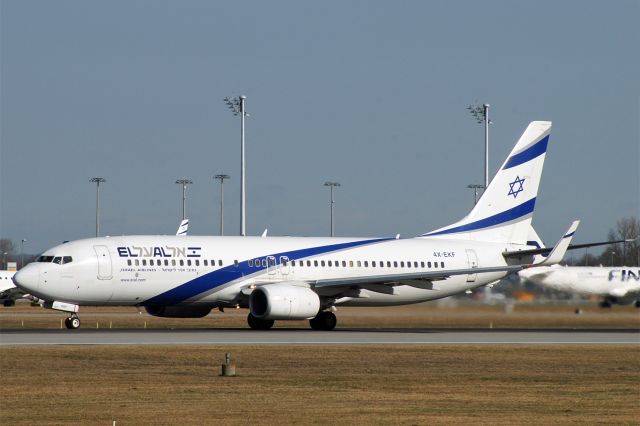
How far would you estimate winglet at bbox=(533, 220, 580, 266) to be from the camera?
48.2m

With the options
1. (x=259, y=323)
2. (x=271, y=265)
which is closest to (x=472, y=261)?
(x=271, y=265)

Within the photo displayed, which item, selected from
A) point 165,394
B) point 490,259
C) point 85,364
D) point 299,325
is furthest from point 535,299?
point 165,394

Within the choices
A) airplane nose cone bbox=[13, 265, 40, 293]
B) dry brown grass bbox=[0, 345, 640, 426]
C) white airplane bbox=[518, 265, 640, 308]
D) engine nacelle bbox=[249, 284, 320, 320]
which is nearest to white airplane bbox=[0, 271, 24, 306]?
airplane nose cone bbox=[13, 265, 40, 293]

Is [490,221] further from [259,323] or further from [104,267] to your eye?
[104,267]

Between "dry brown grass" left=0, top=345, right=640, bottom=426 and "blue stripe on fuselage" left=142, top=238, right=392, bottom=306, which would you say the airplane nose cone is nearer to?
"blue stripe on fuselage" left=142, top=238, right=392, bottom=306

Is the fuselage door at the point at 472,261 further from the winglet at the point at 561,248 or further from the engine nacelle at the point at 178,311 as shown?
the engine nacelle at the point at 178,311

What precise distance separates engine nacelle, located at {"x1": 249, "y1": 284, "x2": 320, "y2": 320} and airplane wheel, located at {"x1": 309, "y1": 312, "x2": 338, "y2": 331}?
2.01m

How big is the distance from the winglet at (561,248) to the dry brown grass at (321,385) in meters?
10.7

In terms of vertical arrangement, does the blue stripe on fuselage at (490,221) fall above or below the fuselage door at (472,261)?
above

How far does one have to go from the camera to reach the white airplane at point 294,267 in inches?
1858

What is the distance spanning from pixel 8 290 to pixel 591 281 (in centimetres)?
6170

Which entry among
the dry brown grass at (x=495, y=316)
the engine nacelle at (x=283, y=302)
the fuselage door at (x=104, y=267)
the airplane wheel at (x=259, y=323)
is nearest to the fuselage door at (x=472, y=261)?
the dry brown grass at (x=495, y=316)

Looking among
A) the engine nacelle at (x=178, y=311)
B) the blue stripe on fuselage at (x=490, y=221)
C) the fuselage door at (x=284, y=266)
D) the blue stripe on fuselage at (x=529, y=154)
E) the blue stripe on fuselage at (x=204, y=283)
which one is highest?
the blue stripe on fuselage at (x=529, y=154)

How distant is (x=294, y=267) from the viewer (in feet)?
166
